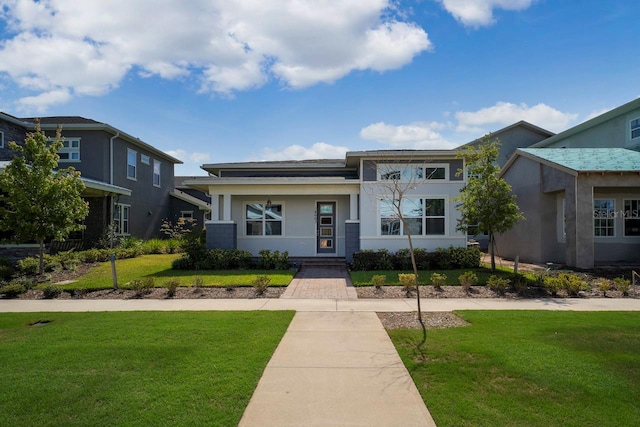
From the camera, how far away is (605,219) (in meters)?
16.0

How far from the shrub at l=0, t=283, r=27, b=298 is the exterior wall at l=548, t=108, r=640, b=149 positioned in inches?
950

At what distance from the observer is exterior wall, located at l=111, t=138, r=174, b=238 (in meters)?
20.6

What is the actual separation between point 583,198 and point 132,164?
22447 millimetres

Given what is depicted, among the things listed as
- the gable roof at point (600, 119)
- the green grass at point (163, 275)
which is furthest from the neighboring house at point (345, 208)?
the gable roof at point (600, 119)

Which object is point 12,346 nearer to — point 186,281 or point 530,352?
point 186,281

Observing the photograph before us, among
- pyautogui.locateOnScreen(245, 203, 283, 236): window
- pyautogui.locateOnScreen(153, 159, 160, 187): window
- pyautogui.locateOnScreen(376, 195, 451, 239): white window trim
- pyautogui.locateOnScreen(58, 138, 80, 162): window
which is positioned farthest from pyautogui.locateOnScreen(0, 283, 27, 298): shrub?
pyautogui.locateOnScreen(153, 159, 160, 187): window

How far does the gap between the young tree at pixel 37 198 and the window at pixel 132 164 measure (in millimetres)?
8889

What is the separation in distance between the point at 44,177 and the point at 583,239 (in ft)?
61.2

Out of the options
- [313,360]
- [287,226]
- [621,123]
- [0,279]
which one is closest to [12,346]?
[313,360]

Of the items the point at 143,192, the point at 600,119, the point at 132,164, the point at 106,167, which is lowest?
the point at 143,192

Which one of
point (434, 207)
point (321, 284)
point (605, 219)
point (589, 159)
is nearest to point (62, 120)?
point (321, 284)

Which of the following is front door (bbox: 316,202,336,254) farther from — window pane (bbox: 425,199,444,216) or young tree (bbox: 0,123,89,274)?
young tree (bbox: 0,123,89,274)

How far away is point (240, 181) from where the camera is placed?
1533cm

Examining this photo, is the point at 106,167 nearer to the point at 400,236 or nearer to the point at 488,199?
the point at 400,236
